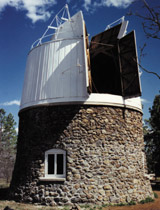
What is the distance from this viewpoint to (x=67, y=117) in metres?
11.9

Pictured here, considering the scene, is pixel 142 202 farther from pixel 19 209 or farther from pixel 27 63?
pixel 27 63

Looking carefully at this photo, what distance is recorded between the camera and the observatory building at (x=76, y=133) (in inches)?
438

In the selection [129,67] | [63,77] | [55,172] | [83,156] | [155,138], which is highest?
[129,67]

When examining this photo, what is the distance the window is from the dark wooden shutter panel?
16.1 ft

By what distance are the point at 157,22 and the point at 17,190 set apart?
34.2 ft

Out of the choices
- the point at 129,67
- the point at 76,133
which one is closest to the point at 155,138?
the point at 129,67

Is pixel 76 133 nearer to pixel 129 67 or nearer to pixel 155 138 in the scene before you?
pixel 129 67

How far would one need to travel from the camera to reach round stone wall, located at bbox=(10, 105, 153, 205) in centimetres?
1099

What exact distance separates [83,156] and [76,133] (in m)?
1.21

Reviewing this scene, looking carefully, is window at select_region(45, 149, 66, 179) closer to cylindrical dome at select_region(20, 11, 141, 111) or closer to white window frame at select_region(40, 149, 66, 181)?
white window frame at select_region(40, 149, 66, 181)

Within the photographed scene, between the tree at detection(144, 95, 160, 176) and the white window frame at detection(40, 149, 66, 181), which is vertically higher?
the tree at detection(144, 95, 160, 176)

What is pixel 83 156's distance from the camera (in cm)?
1134

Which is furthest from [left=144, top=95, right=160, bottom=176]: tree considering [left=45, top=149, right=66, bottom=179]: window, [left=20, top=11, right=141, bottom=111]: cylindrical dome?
[left=45, top=149, right=66, bottom=179]: window

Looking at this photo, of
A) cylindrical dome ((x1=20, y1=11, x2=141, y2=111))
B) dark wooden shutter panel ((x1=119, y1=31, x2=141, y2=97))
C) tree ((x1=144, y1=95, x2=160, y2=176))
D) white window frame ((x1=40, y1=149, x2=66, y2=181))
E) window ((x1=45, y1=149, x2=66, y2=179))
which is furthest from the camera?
tree ((x1=144, y1=95, x2=160, y2=176))
